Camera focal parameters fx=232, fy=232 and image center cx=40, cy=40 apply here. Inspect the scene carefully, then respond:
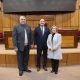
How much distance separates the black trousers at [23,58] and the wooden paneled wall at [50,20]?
2.09 meters

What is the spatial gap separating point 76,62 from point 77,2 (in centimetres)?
220

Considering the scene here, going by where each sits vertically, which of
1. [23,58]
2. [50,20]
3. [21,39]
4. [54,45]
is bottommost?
[23,58]

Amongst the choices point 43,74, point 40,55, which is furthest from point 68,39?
point 43,74

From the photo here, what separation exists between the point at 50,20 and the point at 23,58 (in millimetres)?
2328

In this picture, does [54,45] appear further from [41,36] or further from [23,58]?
[23,58]

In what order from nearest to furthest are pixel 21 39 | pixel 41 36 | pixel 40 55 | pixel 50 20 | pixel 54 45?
1. pixel 21 39
2. pixel 54 45
3. pixel 41 36
4. pixel 40 55
5. pixel 50 20

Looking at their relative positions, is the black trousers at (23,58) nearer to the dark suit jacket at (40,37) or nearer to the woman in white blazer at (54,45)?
the dark suit jacket at (40,37)

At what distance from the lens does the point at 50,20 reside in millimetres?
7457

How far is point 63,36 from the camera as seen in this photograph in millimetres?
6715

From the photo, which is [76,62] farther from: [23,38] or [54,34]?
[23,38]

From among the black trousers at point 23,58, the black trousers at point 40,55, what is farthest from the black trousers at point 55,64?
the black trousers at point 23,58

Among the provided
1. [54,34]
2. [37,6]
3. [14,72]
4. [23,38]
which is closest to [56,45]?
[54,34]

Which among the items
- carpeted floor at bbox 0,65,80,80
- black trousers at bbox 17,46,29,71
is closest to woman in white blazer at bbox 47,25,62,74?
carpeted floor at bbox 0,65,80,80

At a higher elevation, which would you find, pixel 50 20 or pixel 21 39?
pixel 50 20
